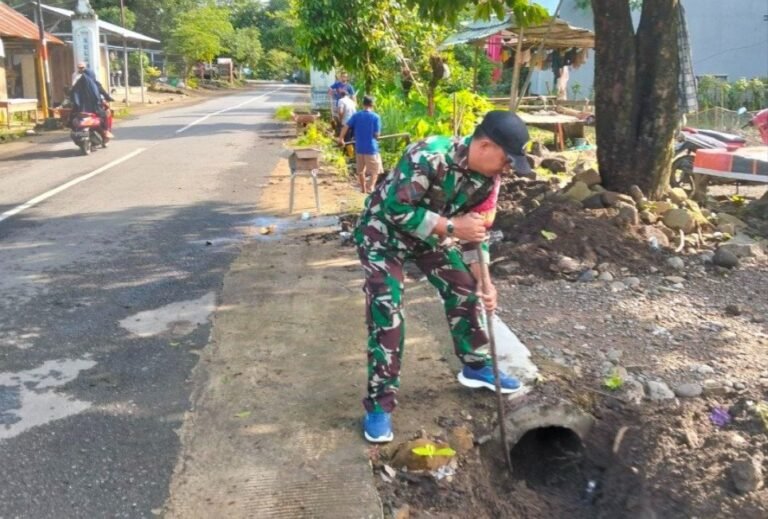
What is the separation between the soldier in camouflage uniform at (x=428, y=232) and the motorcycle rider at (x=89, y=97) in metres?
13.0

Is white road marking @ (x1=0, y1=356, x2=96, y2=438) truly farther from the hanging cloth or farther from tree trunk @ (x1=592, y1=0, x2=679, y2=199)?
the hanging cloth

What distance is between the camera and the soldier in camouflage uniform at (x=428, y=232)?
3.31 m

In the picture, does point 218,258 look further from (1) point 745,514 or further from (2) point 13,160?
(2) point 13,160

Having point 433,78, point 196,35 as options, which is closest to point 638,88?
point 433,78

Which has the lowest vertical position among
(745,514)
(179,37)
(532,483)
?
(532,483)

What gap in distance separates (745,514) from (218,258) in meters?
5.15

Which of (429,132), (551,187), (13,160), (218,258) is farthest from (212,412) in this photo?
(13,160)

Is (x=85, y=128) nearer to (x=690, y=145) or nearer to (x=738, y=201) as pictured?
(x=690, y=145)

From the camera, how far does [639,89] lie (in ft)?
25.6

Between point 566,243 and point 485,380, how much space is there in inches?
110

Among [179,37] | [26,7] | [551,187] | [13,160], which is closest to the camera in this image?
[551,187]

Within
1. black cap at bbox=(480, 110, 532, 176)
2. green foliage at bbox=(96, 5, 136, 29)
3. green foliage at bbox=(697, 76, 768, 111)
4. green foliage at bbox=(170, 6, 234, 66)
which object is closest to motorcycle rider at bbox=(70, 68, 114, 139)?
black cap at bbox=(480, 110, 532, 176)

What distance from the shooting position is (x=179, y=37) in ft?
155

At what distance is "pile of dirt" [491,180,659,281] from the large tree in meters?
0.86
